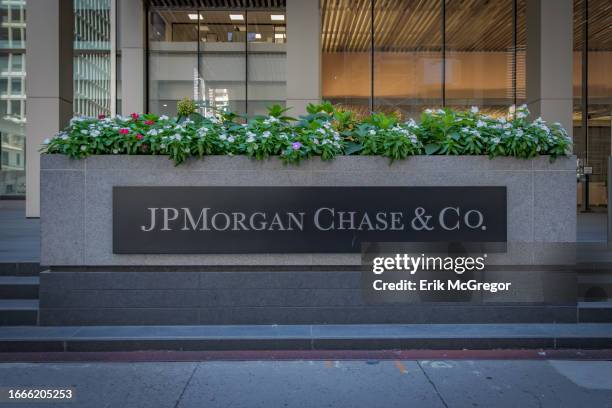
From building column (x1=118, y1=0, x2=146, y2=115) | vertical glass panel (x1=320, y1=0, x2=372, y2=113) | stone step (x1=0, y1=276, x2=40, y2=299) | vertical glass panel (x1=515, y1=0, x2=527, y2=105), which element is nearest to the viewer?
stone step (x1=0, y1=276, x2=40, y2=299)

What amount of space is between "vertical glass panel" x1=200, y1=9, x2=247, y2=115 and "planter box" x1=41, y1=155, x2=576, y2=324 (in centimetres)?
1087

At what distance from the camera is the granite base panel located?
264 inches

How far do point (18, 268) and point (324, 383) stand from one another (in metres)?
4.65

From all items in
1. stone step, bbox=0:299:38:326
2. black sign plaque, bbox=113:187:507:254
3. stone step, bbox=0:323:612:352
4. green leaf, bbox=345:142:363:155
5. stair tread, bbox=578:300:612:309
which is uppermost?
green leaf, bbox=345:142:363:155

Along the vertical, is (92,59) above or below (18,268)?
above

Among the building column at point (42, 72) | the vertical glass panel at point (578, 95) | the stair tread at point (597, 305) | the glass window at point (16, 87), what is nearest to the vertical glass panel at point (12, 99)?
the glass window at point (16, 87)

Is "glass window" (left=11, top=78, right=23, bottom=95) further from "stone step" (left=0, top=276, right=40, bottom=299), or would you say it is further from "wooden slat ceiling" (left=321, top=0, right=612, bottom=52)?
"stone step" (left=0, top=276, right=40, bottom=299)

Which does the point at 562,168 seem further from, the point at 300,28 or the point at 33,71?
the point at 33,71

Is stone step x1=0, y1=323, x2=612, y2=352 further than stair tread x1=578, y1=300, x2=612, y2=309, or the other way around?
stair tread x1=578, y1=300, x2=612, y2=309

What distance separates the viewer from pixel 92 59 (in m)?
20.1

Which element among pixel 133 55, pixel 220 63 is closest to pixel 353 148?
pixel 220 63

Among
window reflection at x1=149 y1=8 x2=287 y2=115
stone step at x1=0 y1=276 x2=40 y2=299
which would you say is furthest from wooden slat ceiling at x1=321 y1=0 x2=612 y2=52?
stone step at x1=0 y1=276 x2=40 y2=299

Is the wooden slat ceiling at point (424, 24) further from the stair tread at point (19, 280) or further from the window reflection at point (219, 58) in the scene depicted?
the stair tread at point (19, 280)

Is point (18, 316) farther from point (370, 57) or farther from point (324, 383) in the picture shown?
point (370, 57)
